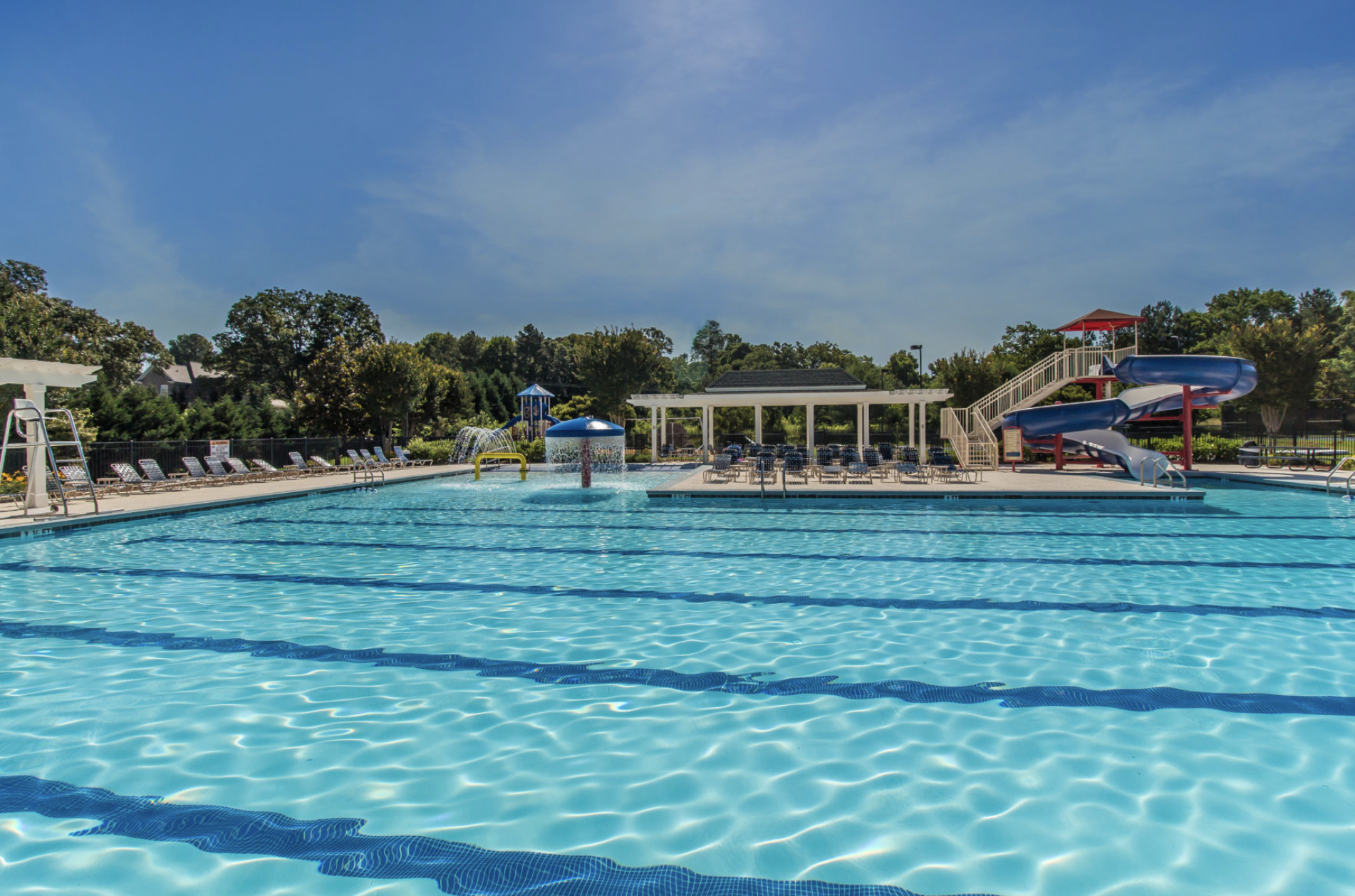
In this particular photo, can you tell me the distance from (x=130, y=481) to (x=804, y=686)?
18.5 m

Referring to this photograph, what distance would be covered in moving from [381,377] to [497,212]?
9.39 m

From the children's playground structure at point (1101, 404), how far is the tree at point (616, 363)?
13.8 m

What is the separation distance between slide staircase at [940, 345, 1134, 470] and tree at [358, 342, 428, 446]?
69.1 feet

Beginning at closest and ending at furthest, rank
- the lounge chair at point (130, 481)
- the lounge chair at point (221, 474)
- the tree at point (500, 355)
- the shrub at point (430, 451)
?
the lounge chair at point (130, 481) → the lounge chair at point (221, 474) → the shrub at point (430, 451) → the tree at point (500, 355)

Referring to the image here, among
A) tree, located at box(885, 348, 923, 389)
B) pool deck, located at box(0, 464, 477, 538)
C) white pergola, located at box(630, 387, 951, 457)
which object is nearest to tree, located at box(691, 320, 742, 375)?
tree, located at box(885, 348, 923, 389)

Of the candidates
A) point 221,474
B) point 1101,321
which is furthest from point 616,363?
point 1101,321

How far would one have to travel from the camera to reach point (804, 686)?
14.7ft

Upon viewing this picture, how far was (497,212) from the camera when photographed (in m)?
22.8

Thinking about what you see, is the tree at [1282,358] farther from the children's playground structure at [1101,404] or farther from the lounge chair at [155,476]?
the lounge chair at [155,476]

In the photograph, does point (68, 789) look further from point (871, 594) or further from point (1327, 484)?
point (1327, 484)

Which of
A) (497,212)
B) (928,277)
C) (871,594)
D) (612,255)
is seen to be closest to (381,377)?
(497,212)

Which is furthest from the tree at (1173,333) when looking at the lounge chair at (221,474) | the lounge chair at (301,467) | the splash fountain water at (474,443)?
the lounge chair at (221,474)

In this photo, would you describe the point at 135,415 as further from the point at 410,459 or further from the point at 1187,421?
the point at 1187,421

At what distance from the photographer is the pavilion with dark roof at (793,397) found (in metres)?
22.6
